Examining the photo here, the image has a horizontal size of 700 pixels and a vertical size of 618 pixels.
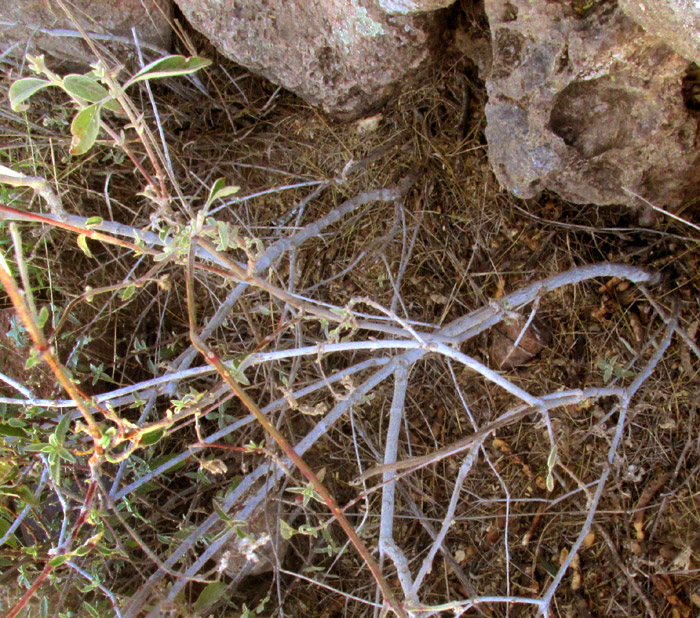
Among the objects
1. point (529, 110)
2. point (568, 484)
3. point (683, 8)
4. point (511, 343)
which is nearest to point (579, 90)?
point (529, 110)

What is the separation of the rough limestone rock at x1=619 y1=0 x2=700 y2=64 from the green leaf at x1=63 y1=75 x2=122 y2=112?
1045mm

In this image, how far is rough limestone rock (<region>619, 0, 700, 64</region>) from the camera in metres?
1.12

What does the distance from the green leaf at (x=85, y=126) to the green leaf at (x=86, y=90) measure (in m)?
0.03

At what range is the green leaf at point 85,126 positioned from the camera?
0.96 meters

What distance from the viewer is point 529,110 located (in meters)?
1.53

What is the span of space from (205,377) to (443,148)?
1.16 m

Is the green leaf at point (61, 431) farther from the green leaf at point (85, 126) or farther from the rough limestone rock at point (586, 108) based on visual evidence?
the rough limestone rock at point (586, 108)

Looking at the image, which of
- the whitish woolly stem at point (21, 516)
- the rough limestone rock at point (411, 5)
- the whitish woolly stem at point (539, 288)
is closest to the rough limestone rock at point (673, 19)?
the rough limestone rock at point (411, 5)

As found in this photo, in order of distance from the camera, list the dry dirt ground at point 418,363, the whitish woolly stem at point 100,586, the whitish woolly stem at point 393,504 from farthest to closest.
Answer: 1. the dry dirt ground at point 418,363
2. the whitish woolly stem at point 100,586
3. the whitish woolly stem at point 393,504

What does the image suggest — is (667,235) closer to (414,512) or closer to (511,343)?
(511,343)

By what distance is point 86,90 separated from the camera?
99 cm

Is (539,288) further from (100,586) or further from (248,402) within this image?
(100,586)

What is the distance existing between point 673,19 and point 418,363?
128cm

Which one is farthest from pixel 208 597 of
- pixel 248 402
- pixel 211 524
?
pixel 248 402
